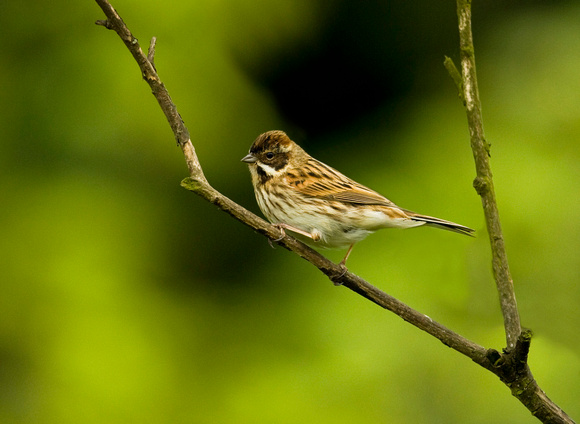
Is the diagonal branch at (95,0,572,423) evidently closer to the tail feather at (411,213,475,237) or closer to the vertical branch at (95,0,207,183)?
the vertical branch at (95,0,207,183)

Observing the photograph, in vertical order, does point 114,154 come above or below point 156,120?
below

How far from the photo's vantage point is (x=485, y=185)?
2.13 m

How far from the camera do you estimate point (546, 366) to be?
13.0 ft

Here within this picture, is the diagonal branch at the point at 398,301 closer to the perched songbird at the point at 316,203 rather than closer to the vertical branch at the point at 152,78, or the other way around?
the vertical branch at the point at 152,78

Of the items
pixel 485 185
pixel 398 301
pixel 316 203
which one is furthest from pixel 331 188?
pixel 485 185

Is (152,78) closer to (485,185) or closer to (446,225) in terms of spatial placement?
(485,185)

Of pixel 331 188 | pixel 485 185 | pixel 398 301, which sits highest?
pixel 331 188

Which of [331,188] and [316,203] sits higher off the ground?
[331,188]

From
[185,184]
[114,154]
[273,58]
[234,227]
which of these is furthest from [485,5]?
[185,184]

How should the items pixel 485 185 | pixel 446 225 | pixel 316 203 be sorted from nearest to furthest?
pixel 485 185, pixel 446 225, pixel 316 203

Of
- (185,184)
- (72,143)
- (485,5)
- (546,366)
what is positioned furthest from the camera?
(485,5)

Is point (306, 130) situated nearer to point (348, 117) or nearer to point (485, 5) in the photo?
point (348, 117)

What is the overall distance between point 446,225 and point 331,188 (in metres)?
0.61

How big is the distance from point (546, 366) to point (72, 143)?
9.56ft
